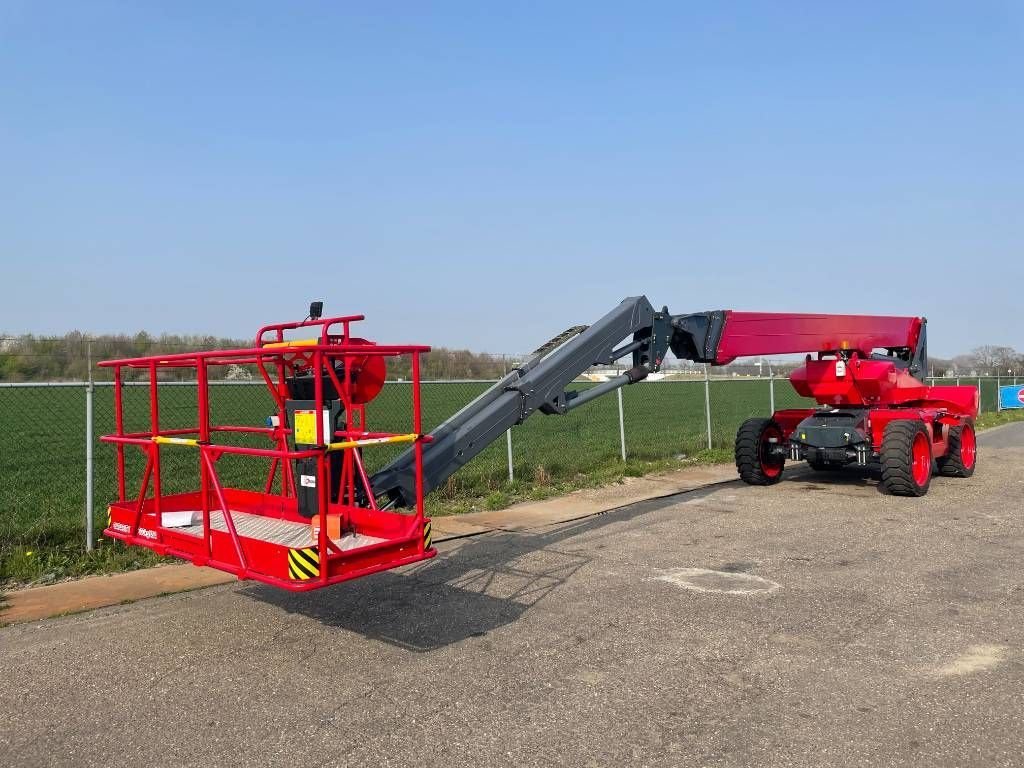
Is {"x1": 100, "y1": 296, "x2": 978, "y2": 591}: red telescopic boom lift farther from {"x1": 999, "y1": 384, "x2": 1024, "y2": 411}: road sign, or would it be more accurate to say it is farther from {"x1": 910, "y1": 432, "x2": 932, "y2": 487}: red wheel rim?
{"x1": 999, "y1": 384, "x2": 1024, "y2": 411}: road sign

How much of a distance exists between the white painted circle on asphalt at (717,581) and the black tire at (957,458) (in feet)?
24.0

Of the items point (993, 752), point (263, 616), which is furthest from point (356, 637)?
point (993, 752)

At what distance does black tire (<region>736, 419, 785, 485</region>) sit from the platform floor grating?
807cm

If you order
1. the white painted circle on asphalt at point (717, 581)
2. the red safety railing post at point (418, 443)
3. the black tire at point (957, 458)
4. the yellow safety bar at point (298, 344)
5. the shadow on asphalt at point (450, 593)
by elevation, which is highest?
the yellow safety bar at point (298, 344)

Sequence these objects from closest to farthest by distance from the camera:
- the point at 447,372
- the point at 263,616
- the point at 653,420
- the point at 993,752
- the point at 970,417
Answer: the point at 993,752
the point at 263,616
the point at 970,417
the point at 447,372
the point at 653,420

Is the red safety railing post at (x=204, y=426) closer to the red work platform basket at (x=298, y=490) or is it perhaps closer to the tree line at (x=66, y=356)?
the red work platform basket at (x=298, y=490)

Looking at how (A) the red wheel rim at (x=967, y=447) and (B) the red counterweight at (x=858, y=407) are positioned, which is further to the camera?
(A) the red wheel rim at (x=967, y=447)

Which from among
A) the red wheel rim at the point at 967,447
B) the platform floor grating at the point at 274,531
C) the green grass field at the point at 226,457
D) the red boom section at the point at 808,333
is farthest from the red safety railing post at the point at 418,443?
the red wheel rim at the point at 967,447

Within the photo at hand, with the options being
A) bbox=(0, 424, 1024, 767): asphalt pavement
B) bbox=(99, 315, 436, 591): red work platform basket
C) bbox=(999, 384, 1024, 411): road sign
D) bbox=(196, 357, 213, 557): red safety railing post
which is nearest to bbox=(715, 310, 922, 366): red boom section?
bbox=(0, 424, 1024, 767): asphalt pavement

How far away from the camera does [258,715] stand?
4363 millimetres

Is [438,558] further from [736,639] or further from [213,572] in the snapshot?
[736,639]

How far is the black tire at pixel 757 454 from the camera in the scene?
12445 mm

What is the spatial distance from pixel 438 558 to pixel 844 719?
4.37 metres

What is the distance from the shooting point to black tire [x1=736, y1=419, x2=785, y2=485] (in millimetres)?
12445
